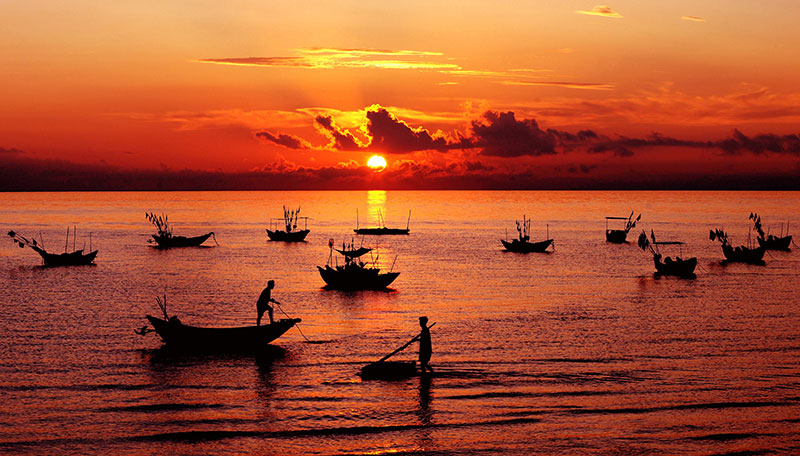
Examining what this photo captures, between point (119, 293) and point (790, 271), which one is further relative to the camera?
point (790, 271)

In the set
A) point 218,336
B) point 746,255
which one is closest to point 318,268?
point 218,336

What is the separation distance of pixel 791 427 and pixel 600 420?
4930 mm

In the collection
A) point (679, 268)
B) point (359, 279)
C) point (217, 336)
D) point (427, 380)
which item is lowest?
point (427, 380)

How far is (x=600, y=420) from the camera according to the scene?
69.5ft

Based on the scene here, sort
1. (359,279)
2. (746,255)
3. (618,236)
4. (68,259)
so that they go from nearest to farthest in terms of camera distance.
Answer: (359,279)
(68,259)
(746,255)
(618,236)

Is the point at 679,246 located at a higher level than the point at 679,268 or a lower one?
higher

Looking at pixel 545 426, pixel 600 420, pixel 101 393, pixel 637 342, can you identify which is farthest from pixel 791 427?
pixel 101 393

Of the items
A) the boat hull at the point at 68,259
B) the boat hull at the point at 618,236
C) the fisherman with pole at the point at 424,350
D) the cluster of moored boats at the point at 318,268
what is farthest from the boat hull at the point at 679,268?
the boat hull at the point at 68,259

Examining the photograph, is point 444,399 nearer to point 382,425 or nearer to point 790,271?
point 382,425

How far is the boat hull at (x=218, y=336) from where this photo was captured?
3139 cm

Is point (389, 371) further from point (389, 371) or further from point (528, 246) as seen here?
point (528, 246)

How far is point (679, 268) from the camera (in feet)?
211

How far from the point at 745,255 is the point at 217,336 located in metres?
61.0

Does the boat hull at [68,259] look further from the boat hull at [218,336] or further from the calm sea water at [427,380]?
the boat hull at [218,336]
